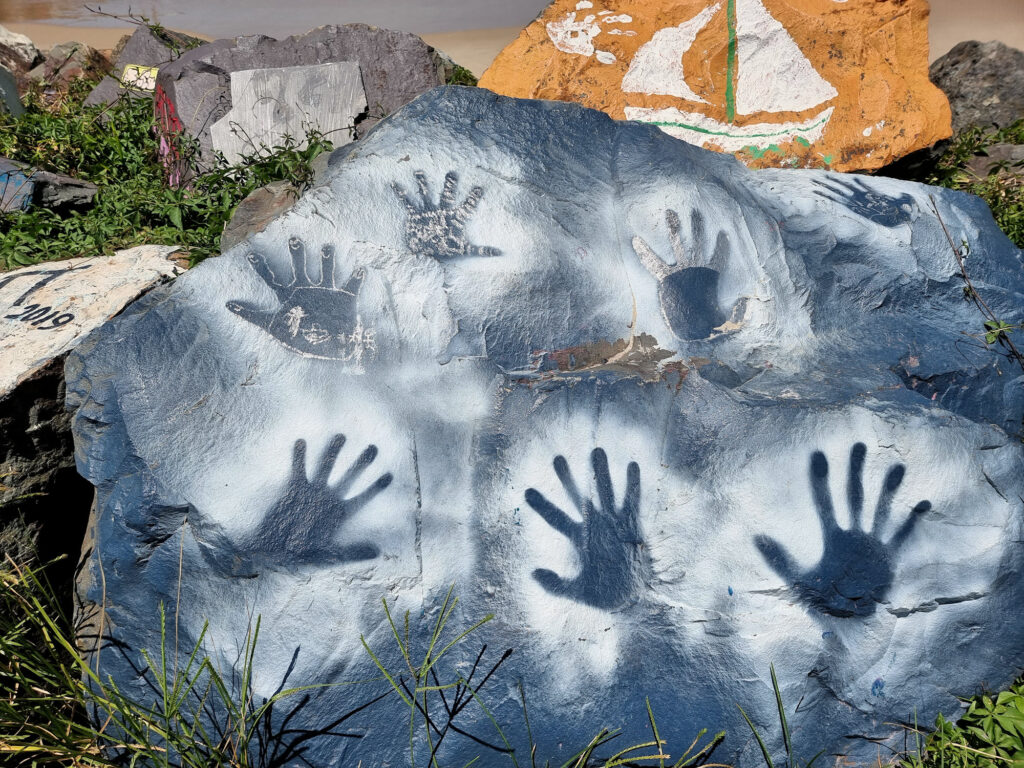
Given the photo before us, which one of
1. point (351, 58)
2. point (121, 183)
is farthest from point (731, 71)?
point (121, 183)

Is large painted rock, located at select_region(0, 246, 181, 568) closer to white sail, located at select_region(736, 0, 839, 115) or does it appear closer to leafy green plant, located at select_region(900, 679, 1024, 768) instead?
leafy green plant, located at select_region(900, 679, 1024, 768)

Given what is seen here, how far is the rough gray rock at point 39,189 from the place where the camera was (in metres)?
2.95

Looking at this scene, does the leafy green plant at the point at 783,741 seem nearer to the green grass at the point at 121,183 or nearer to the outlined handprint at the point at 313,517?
the outlined handprint at the point at 313,517

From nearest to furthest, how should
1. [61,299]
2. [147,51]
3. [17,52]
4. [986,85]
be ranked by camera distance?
[61,299] < [986,85] < [147,51] < [17,52]

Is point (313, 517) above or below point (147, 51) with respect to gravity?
below

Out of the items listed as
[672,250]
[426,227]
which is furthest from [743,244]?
[426,227]

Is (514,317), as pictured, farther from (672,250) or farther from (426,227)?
(672,250)

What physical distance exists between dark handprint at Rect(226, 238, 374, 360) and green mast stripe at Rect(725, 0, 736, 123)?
207cm

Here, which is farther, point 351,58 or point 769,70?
point 351,58

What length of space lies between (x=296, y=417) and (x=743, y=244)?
1.13 m

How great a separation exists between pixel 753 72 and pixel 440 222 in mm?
2022

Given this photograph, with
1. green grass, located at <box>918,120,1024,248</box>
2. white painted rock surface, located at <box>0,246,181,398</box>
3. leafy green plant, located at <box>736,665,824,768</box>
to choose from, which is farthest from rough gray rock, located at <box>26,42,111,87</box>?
leafy green plant, located at <box>736,665,824,768</box>

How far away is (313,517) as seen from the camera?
1.62m

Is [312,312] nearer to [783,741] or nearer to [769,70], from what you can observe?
[783,741]
